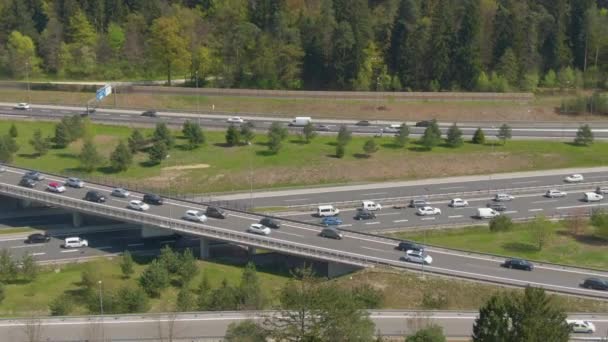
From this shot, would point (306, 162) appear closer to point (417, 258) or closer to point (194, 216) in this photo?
point (194, 216)

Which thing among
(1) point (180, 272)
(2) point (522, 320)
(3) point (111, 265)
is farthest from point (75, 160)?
(2) point (522, 320)

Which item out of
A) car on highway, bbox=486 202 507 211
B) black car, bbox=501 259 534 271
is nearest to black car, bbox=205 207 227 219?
black car, bbox=501 259 534 271

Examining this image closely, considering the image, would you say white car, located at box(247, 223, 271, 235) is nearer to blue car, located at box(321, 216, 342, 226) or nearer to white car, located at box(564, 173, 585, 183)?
blue car, located at box(321, 216, 342, 226)

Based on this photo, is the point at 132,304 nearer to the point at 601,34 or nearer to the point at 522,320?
the point at 522,320

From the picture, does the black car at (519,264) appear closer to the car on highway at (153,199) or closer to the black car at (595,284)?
the black car at (595,284)

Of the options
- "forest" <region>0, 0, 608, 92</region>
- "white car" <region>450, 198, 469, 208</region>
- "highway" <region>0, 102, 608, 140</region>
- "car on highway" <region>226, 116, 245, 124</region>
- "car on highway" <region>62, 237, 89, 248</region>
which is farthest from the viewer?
"forest" <region>0, 0, 608, 92</region>

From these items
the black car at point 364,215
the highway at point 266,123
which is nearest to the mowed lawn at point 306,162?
the highway at point 266,123

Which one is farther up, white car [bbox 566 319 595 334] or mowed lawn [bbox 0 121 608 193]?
mowed lawn [bbox 0 121 608 193]

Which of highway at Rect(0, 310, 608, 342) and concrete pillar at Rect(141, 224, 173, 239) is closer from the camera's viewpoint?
highway at Rect(0, 310, 608, 342)
